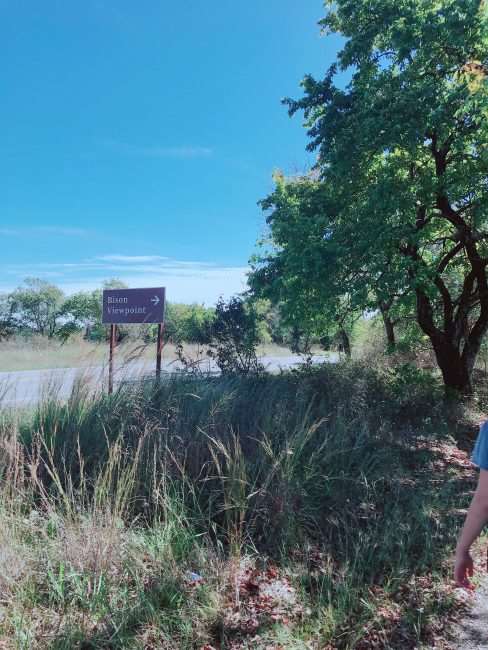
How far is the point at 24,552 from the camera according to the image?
8.51ft

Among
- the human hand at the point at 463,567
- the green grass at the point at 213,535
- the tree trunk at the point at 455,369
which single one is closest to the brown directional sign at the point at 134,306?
the green grass at the point at 213,535

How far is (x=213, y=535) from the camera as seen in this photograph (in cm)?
316

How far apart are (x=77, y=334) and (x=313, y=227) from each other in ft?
15.4

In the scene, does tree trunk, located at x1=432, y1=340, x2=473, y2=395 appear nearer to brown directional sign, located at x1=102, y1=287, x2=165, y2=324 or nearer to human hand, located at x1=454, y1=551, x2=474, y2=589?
brown directional sign, located at x1=102, y1=287, x2=165, y2=324

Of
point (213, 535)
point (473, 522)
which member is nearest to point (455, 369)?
point (213, 535)

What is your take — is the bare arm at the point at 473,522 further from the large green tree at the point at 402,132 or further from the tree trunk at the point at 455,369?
the tree trunk at the point at 455,369

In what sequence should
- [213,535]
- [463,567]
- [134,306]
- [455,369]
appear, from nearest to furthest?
[463,567], [213,535], [134,306], [455,369]

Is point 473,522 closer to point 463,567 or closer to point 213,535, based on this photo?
point 463,567

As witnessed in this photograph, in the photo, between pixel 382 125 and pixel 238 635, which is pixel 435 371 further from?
pixel 238 635

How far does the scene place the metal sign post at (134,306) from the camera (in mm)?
6872

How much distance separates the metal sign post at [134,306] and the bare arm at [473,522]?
203 inches

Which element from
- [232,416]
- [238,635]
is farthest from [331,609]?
[232,416]

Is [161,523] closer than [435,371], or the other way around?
[161,523]

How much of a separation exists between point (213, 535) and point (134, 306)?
4930mm
